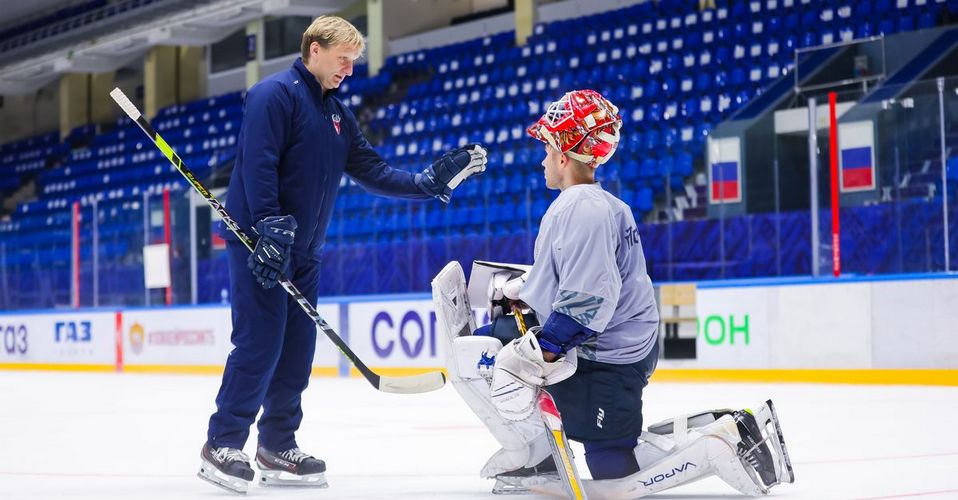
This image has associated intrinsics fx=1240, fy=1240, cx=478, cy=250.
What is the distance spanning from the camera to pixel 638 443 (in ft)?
10.1

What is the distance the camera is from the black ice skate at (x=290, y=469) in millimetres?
3572

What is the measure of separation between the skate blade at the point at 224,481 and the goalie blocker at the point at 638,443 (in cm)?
70

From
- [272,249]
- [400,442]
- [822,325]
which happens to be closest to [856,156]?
[822,325]

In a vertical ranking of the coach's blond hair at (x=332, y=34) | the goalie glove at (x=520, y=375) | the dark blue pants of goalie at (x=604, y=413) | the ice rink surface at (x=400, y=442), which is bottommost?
the ice rink surface at (x=400, y=442)

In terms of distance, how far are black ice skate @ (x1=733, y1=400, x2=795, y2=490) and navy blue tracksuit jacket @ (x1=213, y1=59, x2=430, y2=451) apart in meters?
1.31

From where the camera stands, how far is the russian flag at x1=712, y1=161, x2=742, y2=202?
8.40m

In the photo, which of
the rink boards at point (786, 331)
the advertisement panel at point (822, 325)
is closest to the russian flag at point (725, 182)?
the rink boards at point (786, 331)

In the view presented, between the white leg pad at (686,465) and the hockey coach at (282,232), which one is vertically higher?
the hockey coach at (282,232)

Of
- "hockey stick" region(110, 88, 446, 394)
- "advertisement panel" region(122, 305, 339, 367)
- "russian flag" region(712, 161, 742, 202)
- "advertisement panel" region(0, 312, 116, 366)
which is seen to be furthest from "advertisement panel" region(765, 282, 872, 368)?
"advertisement panel" region(0, 312, 116, 366)

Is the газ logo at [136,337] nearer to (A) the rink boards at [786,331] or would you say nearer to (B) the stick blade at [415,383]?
(A) the rink boards at [786,331]

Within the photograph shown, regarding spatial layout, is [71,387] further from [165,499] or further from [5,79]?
[5,79]

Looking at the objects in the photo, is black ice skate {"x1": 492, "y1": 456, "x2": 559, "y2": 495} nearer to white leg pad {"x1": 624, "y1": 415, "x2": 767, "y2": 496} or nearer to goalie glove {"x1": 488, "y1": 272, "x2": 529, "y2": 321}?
white leg pad {"x1": 624, "y1": 415, "x2": 767, "y2": 496}

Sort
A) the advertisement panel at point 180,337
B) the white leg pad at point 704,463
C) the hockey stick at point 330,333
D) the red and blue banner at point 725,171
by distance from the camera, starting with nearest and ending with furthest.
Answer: the white leg pad at point 704,463 < the hockey stick at point 330,333 < the red and blue banner at point 725,171 < the advertisement panel at point 180,337

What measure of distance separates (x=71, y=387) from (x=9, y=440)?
4.37 meters
